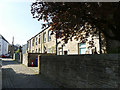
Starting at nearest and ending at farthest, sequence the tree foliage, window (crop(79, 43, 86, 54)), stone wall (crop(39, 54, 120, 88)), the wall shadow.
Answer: stone wall (crop(39, 54, 120, 88))
the tree foliage
the wall shadow
window (crop(79, 43, 86, 54))

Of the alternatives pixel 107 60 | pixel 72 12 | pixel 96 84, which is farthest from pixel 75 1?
pixel 96 84

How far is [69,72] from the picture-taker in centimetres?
677

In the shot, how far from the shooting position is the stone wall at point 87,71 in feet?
14.1

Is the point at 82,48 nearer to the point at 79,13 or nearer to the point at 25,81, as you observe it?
the point at 25,81

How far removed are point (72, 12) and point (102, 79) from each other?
10.00ft

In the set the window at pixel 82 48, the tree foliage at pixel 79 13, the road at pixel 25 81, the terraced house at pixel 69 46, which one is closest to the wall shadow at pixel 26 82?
the road at pixel 25 81

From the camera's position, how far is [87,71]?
545cm

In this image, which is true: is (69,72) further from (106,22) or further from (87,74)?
(106,22)

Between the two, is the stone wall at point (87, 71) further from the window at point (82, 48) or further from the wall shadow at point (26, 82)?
the window at point (82, 48)

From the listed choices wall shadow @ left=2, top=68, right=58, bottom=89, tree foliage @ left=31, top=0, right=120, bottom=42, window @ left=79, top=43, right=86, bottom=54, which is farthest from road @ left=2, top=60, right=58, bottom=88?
window @ left=79, top=43, right=86, bottom=54

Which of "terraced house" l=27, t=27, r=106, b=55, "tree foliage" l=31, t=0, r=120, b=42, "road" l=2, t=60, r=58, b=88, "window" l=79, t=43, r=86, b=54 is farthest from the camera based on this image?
"window" l=79, t=43, r=86, b=54

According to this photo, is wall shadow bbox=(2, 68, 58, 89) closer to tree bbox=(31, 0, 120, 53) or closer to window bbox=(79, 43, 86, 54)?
tree bbox=(31, 0, 120, 53)

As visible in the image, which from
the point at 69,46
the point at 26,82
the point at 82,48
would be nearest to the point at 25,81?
the point at 26,82

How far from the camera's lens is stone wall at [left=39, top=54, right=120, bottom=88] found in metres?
4.29
